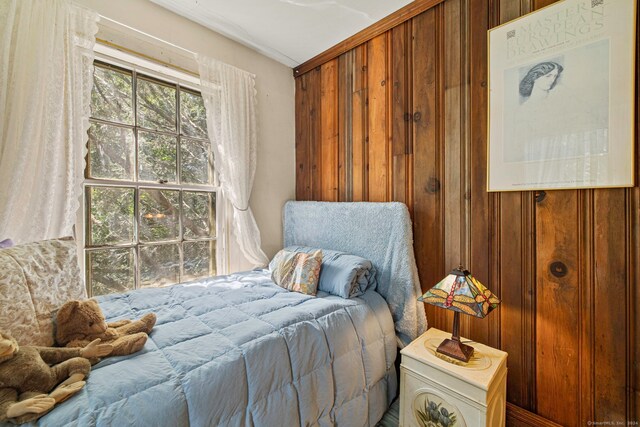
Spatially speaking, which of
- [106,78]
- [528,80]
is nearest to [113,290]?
[106,78]

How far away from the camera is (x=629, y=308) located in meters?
1.16

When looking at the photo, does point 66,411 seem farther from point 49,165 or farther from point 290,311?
point 49,165

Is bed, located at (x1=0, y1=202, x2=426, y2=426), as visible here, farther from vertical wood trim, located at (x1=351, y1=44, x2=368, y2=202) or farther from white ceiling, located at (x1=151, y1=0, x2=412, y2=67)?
white ceiling, located at (x1=151, y1=0, x2=412, y2=67)

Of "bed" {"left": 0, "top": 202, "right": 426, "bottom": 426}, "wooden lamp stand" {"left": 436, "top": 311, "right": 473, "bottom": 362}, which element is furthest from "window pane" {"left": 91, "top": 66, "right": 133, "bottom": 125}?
"wooden lamp stand" {"left": 436, "top": 311, "right": 473, "bottom": 362}

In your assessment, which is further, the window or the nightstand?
the window

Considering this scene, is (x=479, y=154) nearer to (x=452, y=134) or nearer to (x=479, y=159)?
(x=479, y=159)

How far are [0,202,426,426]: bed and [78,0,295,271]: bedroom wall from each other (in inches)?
28.0

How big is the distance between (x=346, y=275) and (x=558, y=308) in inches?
42.3

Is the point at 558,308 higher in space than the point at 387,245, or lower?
lower

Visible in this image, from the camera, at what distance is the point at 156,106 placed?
1958 millimetres

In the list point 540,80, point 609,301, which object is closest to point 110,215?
point 540,80

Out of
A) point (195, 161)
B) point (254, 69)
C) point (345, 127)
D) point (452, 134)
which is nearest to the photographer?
point (452, 134)

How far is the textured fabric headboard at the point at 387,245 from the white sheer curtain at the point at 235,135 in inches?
25.3

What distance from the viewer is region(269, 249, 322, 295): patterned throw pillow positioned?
1.74 metres
